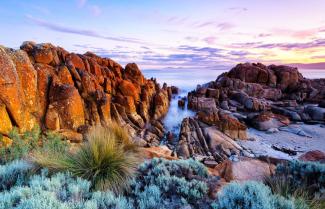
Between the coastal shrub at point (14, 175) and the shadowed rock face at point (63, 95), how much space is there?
8.18m

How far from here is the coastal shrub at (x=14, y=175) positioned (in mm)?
4961

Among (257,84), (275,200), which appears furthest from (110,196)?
(257,84)

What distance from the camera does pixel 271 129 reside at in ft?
110

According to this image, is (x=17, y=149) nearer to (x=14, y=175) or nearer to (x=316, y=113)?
(x=14, y=175)

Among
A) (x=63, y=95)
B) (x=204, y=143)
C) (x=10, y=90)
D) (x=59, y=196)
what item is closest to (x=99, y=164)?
(x=59, y=196)

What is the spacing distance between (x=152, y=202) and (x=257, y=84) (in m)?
65.1

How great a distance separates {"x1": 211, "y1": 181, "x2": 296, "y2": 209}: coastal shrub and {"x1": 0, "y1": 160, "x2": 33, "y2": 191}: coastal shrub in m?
3.90

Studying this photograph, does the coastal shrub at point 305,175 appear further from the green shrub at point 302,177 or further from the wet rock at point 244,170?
the wet rock at point 244,170

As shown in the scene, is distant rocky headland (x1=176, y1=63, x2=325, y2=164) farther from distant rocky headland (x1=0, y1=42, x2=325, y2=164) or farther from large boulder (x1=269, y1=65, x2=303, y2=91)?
distant rocky headland (x1=0, y1=42, x2=325, y2=164)

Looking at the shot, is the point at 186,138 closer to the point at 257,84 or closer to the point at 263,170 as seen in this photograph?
the point at 263,170

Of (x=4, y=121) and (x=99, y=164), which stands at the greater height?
(x=99, y=164)

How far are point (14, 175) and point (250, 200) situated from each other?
4.70 meters

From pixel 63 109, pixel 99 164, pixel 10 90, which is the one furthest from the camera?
pixel 63 109

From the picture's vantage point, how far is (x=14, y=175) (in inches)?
206
